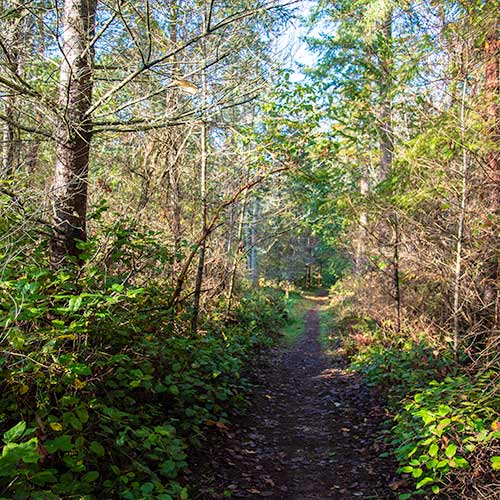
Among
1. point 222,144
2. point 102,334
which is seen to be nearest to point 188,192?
point 222,144

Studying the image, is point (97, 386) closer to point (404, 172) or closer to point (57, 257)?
point (57, 257)

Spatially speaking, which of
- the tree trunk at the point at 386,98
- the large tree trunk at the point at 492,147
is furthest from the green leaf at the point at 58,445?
the tree trunk at the point at 386,98

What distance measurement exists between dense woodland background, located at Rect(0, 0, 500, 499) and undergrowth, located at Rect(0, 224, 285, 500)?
0.07ft

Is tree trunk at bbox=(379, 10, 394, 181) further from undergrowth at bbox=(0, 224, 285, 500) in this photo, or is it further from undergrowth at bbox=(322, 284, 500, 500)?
undergrowth at bbox=(0, 224, 285, 500)

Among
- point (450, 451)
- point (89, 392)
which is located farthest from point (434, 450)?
point (89, 392)

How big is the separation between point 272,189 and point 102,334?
21.6ft

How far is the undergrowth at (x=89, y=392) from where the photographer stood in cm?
270

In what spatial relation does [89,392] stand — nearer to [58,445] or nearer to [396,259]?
[58,445]

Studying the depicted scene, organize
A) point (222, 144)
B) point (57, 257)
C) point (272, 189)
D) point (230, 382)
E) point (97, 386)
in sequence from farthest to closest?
point (272, 189), point (222, 144), point (230, 382), point (57, 257), point (97, 386)

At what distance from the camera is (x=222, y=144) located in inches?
333

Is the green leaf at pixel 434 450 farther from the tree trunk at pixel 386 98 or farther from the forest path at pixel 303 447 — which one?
the tree trunk at pixel 386 98

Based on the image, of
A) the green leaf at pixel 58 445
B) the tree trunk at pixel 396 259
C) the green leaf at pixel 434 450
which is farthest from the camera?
the tree trunk at pixel 396 259

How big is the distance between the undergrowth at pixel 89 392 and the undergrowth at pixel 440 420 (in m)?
2.16

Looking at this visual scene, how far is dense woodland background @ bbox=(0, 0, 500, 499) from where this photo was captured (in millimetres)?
3156
